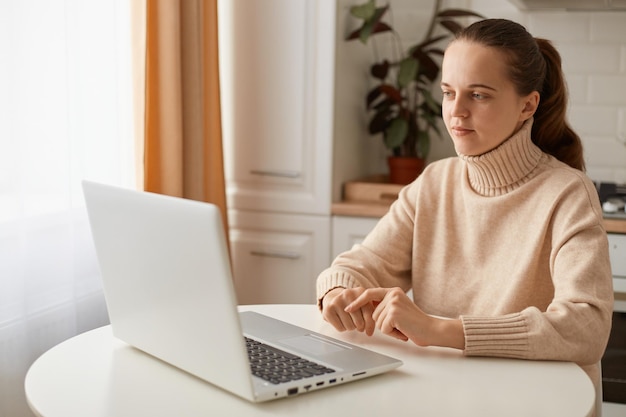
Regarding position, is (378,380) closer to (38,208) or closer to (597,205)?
(597,205)

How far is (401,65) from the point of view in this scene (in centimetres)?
286

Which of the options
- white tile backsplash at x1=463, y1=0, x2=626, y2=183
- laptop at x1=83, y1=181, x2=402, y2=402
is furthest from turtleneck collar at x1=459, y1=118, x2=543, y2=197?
white tile backsplash at x1=463, y1=0, x2=626, y2=183

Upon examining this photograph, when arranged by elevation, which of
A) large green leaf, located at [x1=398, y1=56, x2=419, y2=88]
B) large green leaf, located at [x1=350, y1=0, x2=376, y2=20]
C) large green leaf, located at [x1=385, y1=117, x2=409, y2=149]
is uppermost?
large green leaf, located at [x1=350, y1=0, x2=376, y2=20]

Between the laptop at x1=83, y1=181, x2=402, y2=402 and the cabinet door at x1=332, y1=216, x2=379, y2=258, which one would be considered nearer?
the laptop at x1=83, y1=181, x2=402, y2=402

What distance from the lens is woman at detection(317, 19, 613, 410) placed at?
1332 mm

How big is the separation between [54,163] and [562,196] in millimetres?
1252

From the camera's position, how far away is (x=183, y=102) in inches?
103

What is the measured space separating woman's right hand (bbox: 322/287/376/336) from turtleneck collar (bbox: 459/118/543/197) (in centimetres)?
35

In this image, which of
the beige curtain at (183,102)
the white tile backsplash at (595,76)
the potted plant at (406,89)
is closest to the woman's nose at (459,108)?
the beige curtain at (183,102)

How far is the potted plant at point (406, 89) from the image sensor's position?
2.82 metres

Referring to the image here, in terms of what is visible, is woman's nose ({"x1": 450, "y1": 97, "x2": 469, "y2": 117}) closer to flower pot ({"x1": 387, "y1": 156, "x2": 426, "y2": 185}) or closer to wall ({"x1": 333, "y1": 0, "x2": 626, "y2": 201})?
wall ({"x1": 333, "y1": 0, "x2": 626, "y2": 201})

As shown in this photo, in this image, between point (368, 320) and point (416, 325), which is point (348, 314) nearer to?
point (368, 320)

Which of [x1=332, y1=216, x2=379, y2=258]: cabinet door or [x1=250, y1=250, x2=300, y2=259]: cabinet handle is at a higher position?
[x1=332, y1=216, x2=379, y2=258]: cabinet door

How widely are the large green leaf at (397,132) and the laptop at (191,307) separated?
1606 mm
